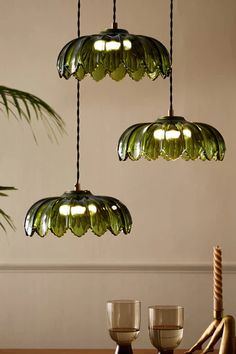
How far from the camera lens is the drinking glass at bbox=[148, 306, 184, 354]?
6.69 ft

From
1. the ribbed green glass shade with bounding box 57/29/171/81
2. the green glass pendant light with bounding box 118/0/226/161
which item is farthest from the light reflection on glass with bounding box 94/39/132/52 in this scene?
the green glass pendant light with bounding box 118/0/226/161

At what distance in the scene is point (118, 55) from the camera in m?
2.00

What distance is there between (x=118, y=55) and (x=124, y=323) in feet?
2.22

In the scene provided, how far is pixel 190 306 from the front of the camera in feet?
14.5

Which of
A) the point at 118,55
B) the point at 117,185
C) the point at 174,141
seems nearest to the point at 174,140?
the point at 174,141

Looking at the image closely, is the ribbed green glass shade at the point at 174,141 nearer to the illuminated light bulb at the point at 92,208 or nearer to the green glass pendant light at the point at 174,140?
the green glass pendant light at the point at 174,140

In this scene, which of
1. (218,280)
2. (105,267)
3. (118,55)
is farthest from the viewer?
(105,267)

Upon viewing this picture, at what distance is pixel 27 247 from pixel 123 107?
929 mm

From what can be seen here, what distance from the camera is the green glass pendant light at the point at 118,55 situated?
6.55 ft

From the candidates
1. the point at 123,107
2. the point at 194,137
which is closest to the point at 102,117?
the point at 123,107

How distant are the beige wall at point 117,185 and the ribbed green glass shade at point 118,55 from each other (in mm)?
2420

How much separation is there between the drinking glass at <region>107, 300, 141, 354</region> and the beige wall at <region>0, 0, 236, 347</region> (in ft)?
7.60

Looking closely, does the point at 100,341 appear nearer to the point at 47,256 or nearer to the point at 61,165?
the point at 47,256

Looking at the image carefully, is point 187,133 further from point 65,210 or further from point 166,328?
point 166,328
